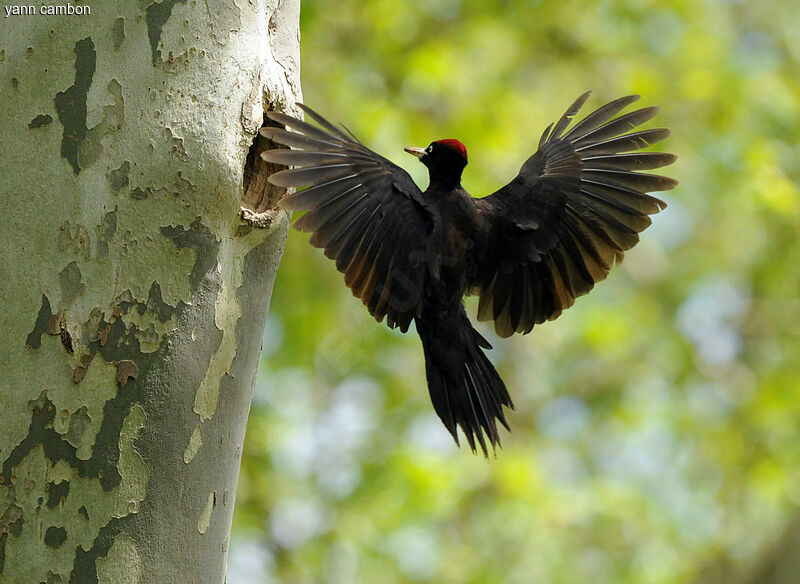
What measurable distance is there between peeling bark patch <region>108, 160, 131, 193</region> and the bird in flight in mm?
966

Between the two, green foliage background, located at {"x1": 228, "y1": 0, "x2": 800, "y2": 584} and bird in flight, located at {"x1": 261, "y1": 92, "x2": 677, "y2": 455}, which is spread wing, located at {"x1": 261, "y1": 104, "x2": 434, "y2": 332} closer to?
bird in flight, located at {"x1": 261, "y1": 92, "x2": 677, "y2": 455}

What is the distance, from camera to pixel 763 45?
310 inches

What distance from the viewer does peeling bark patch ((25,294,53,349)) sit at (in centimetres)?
139

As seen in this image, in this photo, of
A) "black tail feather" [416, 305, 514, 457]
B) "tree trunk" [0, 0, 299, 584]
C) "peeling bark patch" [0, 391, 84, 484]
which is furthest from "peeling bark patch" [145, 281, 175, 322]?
"black tail feather" [416, 305, 514, 457]

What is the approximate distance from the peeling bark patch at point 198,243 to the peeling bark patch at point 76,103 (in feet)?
0.62

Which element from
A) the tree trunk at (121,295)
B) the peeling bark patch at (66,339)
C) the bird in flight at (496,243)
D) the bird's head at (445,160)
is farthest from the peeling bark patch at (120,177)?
the bird's head at (445,160)

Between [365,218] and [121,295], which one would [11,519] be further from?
[365,218]

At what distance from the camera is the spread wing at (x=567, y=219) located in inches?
105

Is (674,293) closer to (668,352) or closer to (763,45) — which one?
(668,352)

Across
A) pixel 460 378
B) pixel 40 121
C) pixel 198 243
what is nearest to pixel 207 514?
pixel 198 243

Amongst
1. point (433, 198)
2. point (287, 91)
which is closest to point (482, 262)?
point (433, 198)

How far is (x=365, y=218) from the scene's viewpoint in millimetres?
2305

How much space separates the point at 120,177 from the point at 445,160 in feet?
5.01

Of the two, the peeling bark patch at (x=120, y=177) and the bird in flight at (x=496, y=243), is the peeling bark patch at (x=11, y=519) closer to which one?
the peeling bark patch at (x=120, y=177)
